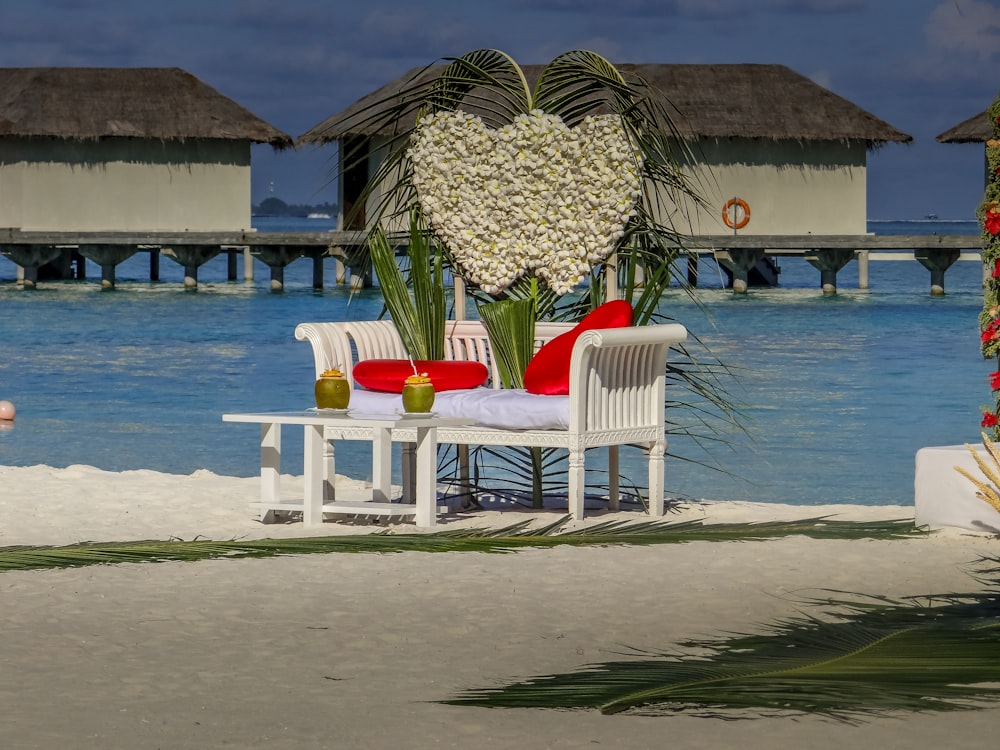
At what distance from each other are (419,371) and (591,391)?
80 cm

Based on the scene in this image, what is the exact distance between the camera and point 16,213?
3228 centimetres

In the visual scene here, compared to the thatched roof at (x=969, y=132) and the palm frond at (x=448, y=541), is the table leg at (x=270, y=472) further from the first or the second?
the thatched roof at (x=969, y=132)

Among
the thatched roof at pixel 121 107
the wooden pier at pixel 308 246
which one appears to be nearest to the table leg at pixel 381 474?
the wooden pier at pixel 308 246

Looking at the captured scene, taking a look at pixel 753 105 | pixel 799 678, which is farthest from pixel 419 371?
pixel 753 105

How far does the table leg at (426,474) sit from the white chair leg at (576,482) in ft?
1.53

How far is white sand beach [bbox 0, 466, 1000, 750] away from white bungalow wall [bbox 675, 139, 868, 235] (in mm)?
25605

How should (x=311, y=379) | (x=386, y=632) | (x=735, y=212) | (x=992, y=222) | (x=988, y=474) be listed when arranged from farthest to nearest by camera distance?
(x=735, y=212)
(x=311, y=379)
(x=992, y=222)
(x=988, y=474)
(x=386, y=632)

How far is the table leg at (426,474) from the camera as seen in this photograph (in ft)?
18.9

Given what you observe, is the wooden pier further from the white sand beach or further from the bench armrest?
the white sand beach

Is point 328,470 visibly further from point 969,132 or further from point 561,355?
point 969,132

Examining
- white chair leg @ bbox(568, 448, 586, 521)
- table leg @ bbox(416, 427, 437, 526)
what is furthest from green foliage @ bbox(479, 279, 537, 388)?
table leg @ bbox(416, 427, 437, 526)

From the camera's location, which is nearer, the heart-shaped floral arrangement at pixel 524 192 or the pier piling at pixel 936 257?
the heart-shaped floral arrangement at pixel 524 192

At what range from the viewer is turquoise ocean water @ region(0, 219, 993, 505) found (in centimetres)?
1138

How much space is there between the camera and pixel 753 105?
106 feet
